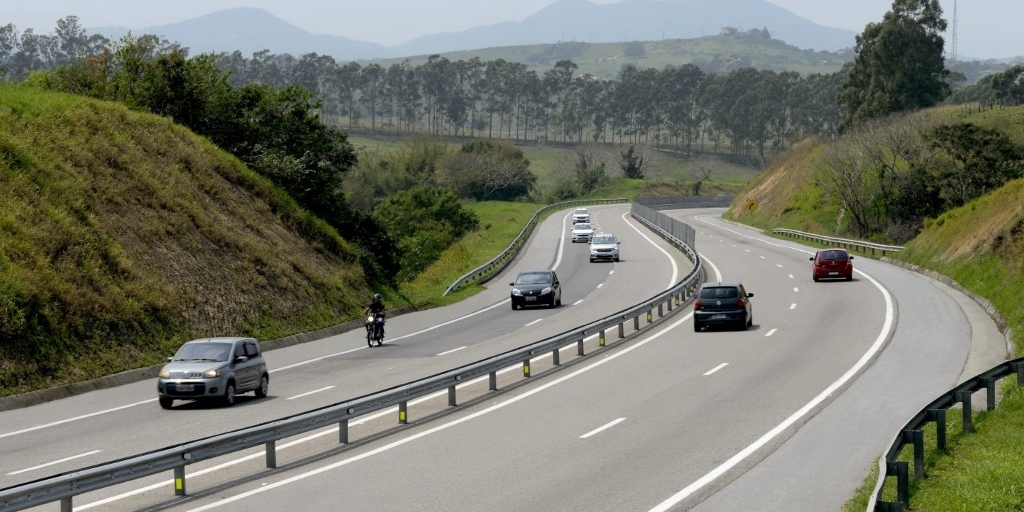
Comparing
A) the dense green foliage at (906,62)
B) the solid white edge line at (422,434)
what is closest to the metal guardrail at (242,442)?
the solid white edge line at (422,434)

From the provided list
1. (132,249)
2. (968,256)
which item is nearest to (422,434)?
(132,249)

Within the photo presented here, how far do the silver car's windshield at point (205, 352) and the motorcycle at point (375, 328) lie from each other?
10.2 metres

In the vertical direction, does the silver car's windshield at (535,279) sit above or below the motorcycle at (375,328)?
below

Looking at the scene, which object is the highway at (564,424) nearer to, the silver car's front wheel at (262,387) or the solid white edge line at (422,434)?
the solid white edge line at (422,434)

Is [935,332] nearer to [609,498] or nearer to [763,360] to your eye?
[763,360]

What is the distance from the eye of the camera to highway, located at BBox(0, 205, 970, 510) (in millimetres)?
14062

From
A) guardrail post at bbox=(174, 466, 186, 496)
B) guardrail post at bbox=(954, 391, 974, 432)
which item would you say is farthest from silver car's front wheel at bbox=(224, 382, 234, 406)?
guardrail post at bbox=(954, 391, 974, 432)

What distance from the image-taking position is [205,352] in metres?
23.4

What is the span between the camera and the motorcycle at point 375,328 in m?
33.7

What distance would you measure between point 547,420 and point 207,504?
7.36m

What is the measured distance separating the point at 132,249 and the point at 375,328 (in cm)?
745

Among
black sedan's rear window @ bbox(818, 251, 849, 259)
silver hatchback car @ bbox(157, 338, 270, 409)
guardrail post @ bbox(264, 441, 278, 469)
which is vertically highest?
guardrail post @ bbox(264, 441, 278, 469)

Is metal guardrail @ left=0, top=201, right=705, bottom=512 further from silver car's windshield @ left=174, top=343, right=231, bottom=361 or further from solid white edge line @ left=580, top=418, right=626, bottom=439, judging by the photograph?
silver car's windshield @ left=174, top=343, right=231, bottom=361

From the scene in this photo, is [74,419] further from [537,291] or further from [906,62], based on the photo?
[906,62]
